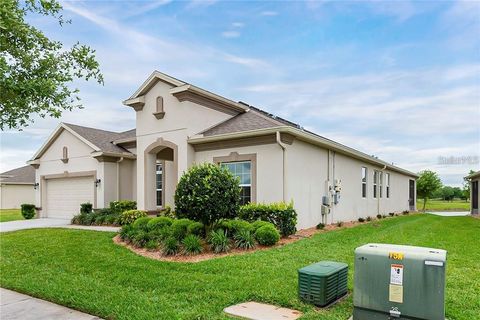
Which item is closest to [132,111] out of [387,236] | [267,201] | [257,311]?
[267,201]

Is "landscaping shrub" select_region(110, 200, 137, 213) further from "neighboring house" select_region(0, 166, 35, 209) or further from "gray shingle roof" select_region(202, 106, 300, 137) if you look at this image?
"neighboring house" select_region(0, 166, 35, 209)

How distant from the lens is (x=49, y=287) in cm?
595

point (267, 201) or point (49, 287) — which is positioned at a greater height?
point (267, 201)

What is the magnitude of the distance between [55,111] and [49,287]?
299 cm

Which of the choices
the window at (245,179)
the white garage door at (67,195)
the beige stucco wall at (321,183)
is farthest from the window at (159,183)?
the beige stucco wall at (321,183)

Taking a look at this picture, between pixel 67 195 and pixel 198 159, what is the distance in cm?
959

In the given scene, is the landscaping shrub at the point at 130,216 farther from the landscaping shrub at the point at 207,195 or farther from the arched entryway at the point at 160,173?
the landscaping shrub at the point at 207,195

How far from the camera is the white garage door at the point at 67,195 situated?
1781 cm

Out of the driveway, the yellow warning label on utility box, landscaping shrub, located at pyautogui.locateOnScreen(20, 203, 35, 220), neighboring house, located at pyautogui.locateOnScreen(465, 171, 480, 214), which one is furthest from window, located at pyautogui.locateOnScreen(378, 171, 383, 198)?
landscaping shrub, located at pyautogui.locateOnScreen(20, 203, 35, 220)

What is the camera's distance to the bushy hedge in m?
10.6

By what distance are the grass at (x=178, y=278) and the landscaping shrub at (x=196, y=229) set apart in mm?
1636

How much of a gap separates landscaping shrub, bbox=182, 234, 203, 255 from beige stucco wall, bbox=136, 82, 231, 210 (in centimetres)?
523

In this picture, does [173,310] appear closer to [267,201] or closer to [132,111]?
[267,201]

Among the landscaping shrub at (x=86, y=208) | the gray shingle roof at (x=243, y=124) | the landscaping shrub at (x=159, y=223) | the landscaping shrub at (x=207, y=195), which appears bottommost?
the landscaping shrub at (x=86, y=208)
